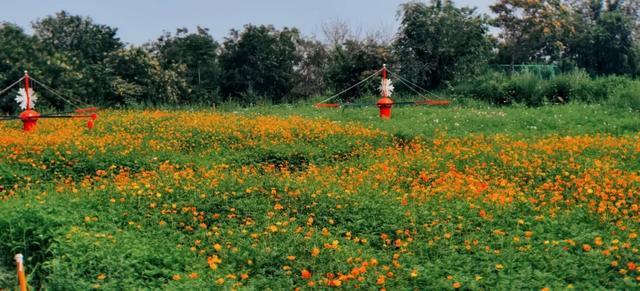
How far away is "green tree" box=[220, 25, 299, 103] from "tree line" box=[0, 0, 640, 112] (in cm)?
5

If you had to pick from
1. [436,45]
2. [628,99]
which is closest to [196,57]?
[436,45]

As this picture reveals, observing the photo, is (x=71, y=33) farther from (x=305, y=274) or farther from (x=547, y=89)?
(x=305, y=274)

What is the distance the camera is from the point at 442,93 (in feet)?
83.6

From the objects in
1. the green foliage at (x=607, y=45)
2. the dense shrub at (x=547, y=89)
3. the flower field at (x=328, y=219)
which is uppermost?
the green foliage at (x=607, y=45)

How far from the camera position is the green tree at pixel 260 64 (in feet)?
95.6

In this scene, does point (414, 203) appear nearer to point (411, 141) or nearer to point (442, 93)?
point (411, 141)

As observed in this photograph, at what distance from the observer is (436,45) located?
88.0 feet

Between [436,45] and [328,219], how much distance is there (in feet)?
67.4

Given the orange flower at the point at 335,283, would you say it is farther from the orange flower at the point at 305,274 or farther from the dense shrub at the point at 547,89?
the dense shrub at the point at 547,89

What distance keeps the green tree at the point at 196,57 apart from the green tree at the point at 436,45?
8.40 meters

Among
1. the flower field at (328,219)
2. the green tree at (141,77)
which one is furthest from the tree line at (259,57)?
the flower field at (328,219)

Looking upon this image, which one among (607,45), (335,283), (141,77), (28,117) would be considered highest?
(607,45)

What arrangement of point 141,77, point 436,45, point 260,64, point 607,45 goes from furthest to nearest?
point 607,45
point 260,64
point 436,45
point 141,77

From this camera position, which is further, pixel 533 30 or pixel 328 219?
pixel 533 30
